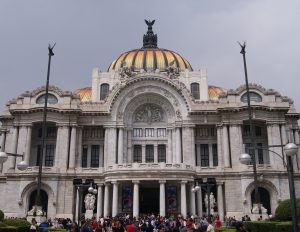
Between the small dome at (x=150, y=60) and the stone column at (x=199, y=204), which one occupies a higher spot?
the small dome at (x=150, y=60)

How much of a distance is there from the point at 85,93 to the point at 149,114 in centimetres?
1465

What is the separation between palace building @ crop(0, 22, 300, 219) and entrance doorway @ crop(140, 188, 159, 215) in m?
0.14

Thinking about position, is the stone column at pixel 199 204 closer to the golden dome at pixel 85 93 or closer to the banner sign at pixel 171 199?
the banner sign at pixel 171 199

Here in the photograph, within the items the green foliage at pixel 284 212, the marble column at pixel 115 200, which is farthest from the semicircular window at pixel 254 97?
the green foliage at pixel 284 212

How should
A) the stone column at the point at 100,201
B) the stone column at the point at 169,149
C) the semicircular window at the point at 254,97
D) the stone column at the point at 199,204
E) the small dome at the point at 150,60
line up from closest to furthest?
the stone column at the point at 100,201
the stone column at the point at 199,204
the semicircular window at the point at 254,97
the stone column at the point at 169,149
the small dome at the point at 150,60

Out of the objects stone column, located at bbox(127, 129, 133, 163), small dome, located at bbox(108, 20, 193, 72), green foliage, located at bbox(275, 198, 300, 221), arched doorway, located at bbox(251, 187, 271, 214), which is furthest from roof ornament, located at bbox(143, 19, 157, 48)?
green foliage, located at bbox(275, 198, 300, 221)

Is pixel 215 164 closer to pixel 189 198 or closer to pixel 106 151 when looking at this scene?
pixel 189 198

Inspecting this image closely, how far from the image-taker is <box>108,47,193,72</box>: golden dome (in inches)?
2539

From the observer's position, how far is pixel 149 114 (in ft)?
188

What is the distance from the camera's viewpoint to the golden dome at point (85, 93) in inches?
2510

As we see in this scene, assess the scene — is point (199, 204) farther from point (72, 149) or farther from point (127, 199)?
point (72, 149)

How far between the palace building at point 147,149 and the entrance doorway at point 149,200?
14 centimetres

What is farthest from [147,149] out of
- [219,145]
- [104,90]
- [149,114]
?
[104,90]

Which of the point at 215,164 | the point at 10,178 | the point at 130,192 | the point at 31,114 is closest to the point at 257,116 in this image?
the point at 215,164
